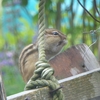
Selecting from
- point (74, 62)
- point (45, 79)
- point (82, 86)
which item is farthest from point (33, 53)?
point (45, 79)

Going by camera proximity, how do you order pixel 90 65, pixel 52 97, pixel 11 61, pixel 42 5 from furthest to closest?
pixel 11 61
pixel 90 65
pixel 42 5
pixel 52 97

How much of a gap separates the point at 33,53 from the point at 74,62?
149cm

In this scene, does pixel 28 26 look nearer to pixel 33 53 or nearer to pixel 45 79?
pixel 33 53

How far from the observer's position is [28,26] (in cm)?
592

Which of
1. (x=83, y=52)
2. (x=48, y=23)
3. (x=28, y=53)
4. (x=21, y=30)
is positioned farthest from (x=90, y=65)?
(x=21, y=30)

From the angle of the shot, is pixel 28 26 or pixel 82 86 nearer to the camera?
pixel 82 86

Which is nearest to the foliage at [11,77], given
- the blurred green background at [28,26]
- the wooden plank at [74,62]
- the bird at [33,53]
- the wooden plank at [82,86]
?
the blurred green background at [28,26]

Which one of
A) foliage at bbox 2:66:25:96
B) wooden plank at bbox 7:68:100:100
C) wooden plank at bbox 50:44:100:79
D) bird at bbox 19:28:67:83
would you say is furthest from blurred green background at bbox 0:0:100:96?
wooden plank at bbox 7:68:100:100

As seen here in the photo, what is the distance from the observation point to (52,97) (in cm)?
136

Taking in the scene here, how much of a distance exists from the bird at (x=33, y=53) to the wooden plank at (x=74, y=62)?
1321mm

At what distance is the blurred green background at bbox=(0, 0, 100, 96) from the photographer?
421 centimetres

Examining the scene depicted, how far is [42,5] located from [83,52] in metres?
0.32

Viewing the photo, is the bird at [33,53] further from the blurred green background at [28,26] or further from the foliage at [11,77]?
the foliage at [11,77]

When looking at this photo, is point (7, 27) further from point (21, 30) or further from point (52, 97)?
point (52, 97)
